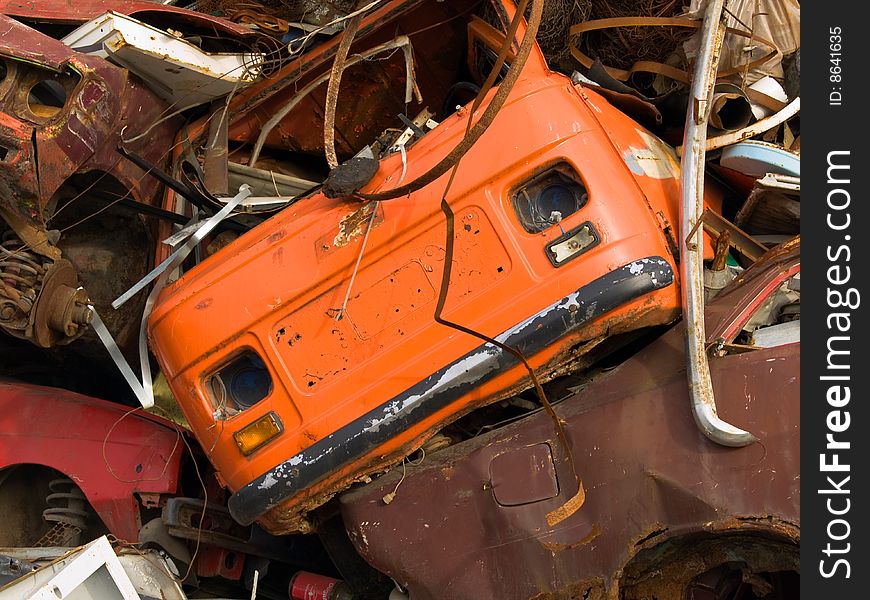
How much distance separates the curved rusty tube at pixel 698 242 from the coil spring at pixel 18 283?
2.48 meters

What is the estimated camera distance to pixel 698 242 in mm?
2955

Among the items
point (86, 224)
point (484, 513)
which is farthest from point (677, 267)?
point (86, 224)

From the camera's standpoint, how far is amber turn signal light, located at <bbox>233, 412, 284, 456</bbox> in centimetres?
306

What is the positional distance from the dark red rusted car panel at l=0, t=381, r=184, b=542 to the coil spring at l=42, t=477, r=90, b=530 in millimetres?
178

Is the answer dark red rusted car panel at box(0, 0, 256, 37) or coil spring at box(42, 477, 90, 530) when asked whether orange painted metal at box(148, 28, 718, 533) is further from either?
dark red rusted car panel at box(0, 0, 256, 37)

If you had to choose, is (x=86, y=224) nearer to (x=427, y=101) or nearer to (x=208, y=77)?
(x=208, y=77)

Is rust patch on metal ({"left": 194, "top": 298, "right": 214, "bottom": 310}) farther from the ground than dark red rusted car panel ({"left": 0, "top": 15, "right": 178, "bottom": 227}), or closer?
closer

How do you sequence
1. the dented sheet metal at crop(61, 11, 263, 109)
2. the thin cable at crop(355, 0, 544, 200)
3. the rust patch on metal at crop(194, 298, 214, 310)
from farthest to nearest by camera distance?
1. the dented sheet metal at crop(61, 11, 263, 109)
2. the rust patch on metal at crop(194, 298, 214, 310)
3. the thin cable at crop(355, 0, 544, 200)

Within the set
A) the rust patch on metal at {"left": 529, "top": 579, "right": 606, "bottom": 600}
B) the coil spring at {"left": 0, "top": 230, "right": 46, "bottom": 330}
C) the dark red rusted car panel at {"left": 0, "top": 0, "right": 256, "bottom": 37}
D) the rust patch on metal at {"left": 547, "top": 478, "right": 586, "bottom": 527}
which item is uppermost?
the dark red rusted car panel at {"left": 0, "top": 0, "right": 256, "bottom": 37}

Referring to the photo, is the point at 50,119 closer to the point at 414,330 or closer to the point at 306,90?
the point at 306,90

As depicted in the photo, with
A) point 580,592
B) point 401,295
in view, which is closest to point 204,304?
point 401,295

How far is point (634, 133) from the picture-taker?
11.3 ft

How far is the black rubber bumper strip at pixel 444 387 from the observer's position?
2818 millimetres

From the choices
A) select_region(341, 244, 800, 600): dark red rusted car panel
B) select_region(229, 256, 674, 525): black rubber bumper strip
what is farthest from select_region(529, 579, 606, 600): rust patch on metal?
select_region(229, 256, 674, 525): black rubber bumper strip
